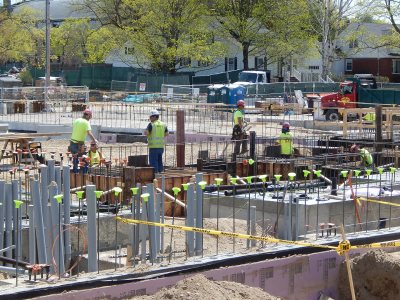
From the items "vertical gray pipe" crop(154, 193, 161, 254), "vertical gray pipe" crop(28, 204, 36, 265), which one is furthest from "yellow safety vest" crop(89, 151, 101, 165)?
"vertical gray pipe" crop(28, 204, 36, 265)

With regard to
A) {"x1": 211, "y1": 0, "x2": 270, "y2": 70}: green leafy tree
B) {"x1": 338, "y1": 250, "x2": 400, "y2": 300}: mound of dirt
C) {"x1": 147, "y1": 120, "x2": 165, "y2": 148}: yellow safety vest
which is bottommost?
{"x1": 338, "y1": 250, "x2": 400, "y2": 300}: mound of dirt

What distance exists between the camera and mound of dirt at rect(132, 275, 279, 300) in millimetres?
9039

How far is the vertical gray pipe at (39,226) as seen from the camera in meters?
10.8

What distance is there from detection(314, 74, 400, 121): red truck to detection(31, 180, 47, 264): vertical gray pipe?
26.7m

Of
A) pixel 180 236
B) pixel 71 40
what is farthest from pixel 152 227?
pixel 71 40

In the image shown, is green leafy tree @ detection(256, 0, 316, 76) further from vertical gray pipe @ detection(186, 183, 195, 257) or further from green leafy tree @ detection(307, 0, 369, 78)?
vertical gray pipe @ detection(186, 183, 195, 257)

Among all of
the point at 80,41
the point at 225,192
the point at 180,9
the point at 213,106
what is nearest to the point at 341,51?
the point at 180,9

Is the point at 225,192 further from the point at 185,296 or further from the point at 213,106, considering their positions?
the point at 213,106

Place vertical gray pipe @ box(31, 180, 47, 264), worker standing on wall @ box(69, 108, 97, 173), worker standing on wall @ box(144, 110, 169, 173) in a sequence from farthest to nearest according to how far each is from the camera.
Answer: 1. worker standing on wall @ box(69, 108, 97, 173)
2. worker standing on wall @ box(144, 110, 169, 173)
3. vertical gray pipe @ box(31, 180, 47, 264)

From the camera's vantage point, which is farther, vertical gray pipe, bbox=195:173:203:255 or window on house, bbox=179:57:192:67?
window on house, bbox=179:57:192:67

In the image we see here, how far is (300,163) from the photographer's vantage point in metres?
20.2

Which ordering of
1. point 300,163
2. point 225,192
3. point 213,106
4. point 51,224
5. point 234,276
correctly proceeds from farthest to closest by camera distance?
1. point 213,106
2. point 300,163
3. point 225,192
4. point 51,224
5. point 234,276

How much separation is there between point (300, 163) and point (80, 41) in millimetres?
58812

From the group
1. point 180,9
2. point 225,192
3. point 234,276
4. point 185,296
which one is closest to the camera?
point 185,296
